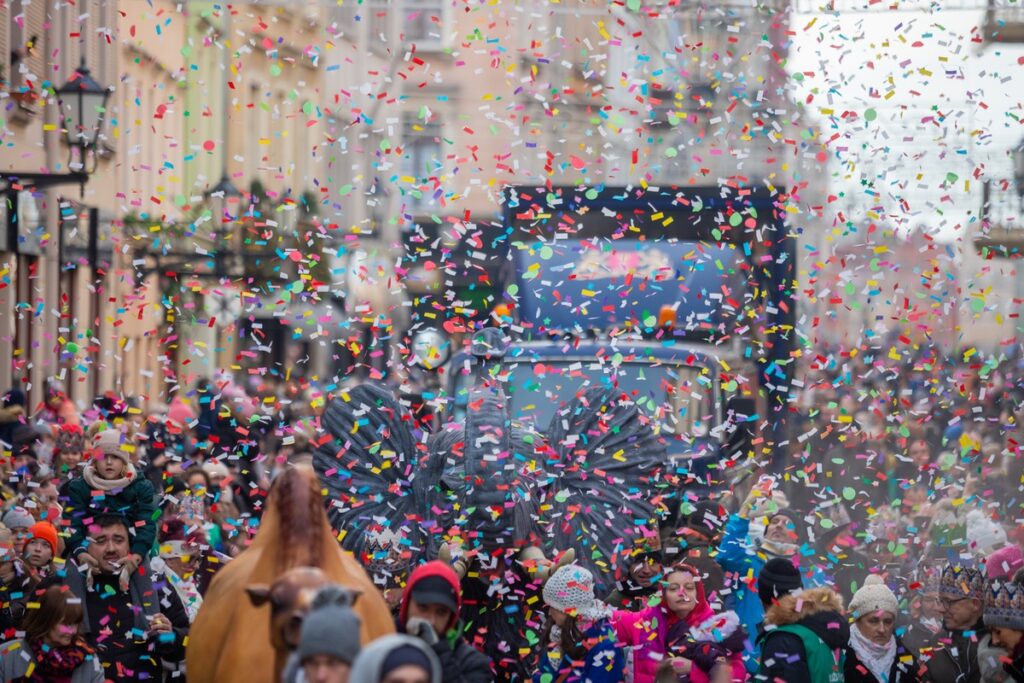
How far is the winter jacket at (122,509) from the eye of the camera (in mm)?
9000

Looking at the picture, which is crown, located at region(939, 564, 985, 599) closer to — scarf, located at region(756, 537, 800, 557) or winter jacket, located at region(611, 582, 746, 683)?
winter jacket, located at region(611, 582, 746, 683)

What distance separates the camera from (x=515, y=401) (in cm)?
1268

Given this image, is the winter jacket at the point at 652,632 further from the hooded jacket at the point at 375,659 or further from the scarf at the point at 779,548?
the hooded jacket at the point at 375,659

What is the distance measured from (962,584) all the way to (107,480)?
4295 mm

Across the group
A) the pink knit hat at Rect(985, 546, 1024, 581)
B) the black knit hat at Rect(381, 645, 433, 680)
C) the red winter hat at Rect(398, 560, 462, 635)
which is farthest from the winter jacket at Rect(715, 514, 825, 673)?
the black knit hat at Rect(381, 645, 433, 680)

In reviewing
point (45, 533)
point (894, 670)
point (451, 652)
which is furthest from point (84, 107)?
point (451, 652)

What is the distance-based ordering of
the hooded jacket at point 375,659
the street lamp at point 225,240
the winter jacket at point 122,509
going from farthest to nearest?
the street lamp at point 225,240 → the winter jacket at point 122,509 → the hooded jacket at point 375,659

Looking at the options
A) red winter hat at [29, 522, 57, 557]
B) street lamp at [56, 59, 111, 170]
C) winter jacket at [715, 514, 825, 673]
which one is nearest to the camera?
red winter hat at [29, 522, 57, 557]

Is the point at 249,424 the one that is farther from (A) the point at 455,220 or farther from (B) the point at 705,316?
(B) the point at 705,316

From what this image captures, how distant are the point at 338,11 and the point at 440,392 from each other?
26391mm

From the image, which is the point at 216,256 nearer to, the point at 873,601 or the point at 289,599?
the point at 873,601

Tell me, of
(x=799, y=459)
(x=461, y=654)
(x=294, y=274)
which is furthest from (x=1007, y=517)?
(x=294, y=274)

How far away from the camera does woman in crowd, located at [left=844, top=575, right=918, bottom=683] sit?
8281mm

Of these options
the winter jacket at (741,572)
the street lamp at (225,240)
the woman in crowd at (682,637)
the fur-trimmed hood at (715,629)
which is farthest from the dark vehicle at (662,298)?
the street lamp at (225,240)
